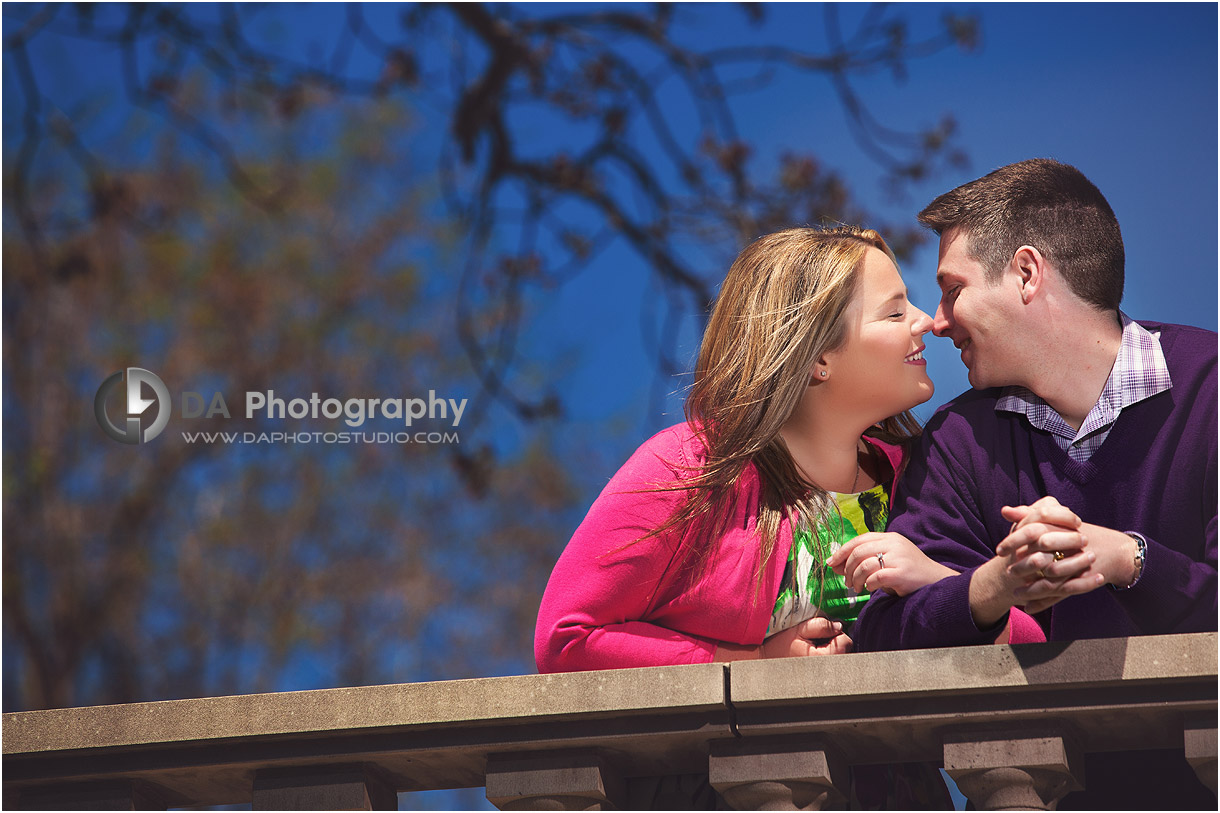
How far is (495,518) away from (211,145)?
6.54ft

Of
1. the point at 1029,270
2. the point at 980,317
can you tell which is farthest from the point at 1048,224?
the point at 980,317

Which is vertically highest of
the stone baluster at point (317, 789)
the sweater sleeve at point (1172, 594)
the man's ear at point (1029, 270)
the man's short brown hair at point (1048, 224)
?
the man's short brown hair at point (1048, 224)

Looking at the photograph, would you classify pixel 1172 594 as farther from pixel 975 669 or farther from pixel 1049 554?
pixel 975 669

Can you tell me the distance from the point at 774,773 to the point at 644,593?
0.55 meters

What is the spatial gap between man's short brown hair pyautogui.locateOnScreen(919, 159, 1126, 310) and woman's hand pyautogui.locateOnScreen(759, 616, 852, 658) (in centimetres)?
65

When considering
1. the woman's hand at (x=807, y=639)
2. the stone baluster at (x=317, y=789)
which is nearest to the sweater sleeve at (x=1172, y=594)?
the woman's hand at (x=807, y=639)

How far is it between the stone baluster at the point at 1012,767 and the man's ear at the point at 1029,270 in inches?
34.5

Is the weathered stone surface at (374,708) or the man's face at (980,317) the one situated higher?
the man's face at (980,317)

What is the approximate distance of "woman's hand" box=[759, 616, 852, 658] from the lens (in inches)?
80.3

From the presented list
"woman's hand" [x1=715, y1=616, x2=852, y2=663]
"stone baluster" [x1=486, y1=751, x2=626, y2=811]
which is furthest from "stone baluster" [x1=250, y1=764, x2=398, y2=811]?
"woman's hand" [x1=715, y1=616, x2=852, y2=663]

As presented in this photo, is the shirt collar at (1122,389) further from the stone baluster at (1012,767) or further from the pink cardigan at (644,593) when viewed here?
the stone baluster at (1012,767)

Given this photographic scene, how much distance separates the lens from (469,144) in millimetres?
5281

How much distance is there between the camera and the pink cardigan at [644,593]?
6.59 feet

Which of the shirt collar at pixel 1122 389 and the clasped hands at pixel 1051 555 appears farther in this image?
the shirt collar at pixel 1122 389
